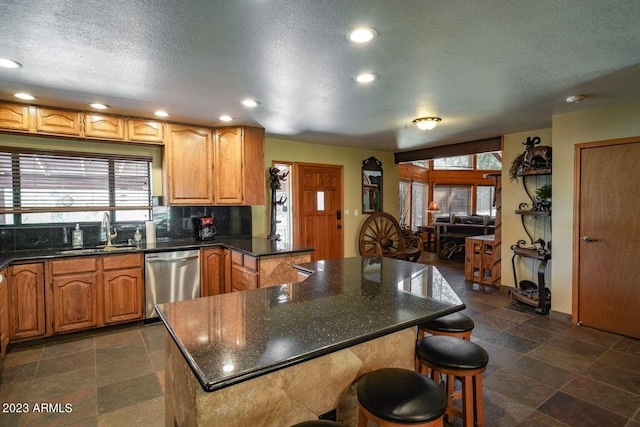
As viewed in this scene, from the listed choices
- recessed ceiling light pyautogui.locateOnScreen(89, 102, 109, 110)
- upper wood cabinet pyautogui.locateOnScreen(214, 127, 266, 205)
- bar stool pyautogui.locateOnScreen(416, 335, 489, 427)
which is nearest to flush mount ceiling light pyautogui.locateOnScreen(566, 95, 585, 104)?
bar stool pyautogui.locateOnScreen(416, 335, 489, 427)

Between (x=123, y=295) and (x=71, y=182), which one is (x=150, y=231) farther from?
(x=71, y=182)

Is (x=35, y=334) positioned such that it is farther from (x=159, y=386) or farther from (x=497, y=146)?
(x=497, y=146)

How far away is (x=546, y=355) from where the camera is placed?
2859 mm

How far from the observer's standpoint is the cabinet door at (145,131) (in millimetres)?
3639

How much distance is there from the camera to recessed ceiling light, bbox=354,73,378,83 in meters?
2.46

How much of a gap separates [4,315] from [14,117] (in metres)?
1.79

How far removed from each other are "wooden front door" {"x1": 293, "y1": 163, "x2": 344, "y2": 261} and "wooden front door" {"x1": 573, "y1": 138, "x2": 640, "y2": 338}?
3.33 m

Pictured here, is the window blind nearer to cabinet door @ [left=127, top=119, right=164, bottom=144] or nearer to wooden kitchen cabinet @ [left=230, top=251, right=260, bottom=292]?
cabinet door @ [left=127, top=119, right=164, bottom=144]

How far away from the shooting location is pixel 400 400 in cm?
119

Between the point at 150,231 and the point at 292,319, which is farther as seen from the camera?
the point at 150,231

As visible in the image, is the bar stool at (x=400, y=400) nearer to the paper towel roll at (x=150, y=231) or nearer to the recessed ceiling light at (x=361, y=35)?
the recessed ceiling light at (x=361, y=35)

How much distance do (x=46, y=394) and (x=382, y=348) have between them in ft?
7.83

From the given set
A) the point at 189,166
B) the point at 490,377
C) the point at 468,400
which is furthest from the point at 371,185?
the point at 468,400

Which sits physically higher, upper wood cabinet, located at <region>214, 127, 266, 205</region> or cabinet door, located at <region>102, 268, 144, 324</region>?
upper wood cabinet, located at <region>214, 127, 266, 205</region>
